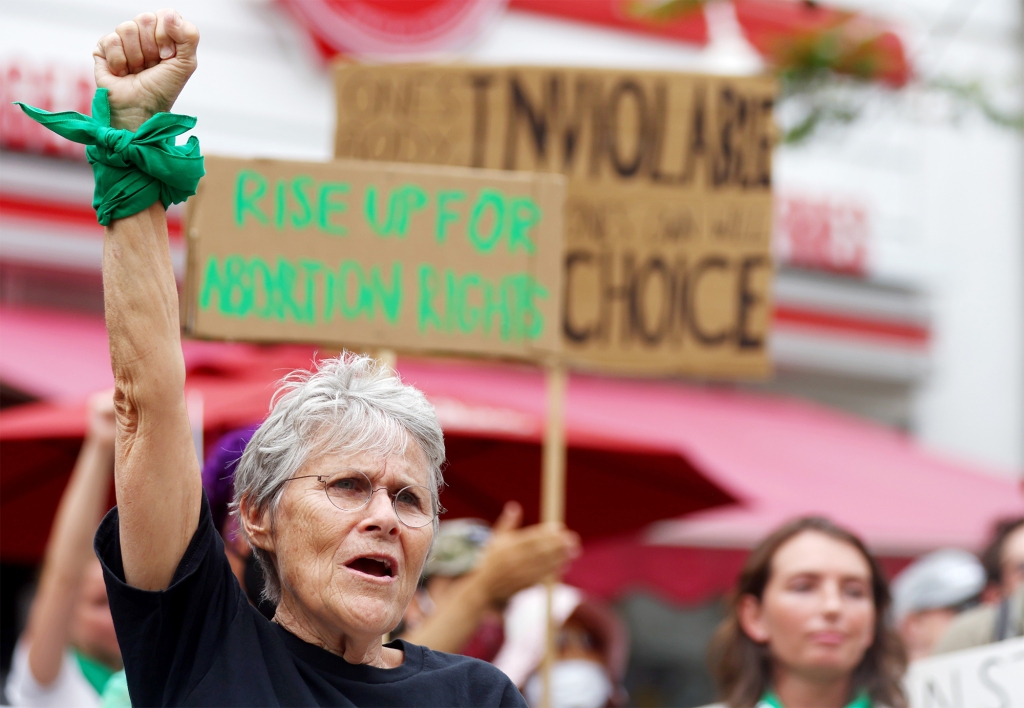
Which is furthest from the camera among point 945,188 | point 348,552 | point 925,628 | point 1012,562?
point 945,188

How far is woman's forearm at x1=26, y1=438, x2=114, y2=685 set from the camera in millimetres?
2910

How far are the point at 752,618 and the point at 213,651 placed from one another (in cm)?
164

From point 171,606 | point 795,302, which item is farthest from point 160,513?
point 795,302

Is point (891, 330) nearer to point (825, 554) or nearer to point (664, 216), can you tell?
point (664, 216)

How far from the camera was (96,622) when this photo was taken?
128 inches

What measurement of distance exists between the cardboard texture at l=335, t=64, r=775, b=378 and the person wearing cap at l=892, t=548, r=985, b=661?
4.25ft

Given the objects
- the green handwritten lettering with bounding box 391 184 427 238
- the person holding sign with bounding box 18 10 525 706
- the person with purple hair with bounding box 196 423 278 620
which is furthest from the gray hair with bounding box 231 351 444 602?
the green handwritten lettering with bounding box 391 184 427 238

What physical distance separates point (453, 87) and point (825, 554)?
1.81 m

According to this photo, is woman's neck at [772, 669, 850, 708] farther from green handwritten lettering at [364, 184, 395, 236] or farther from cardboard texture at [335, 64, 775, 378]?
green handwritten lettering at [364, 184, 395, 236]

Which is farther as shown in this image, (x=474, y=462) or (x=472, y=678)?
(x=474, y=462)

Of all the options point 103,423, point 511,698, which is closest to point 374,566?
point 511,698

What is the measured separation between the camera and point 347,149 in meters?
3.88

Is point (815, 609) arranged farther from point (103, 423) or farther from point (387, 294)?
point (103, 423)

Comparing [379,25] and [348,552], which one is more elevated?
[379,25]
